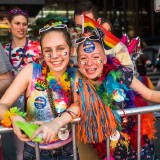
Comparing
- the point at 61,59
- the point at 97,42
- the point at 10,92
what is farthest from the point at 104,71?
the point at 10,92

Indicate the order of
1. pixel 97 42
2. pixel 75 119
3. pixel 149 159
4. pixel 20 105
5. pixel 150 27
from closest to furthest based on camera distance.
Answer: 1. pixel 75 119
2. pixel 97 42
3. pixel 149 159
4. pixel 20 105
5. pixel 150 27

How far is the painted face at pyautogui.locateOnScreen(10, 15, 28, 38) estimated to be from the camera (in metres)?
3.02

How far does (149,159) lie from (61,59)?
1025 mm

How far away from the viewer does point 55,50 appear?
6.31ft

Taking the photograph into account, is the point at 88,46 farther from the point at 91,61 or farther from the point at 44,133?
the point at 44,133

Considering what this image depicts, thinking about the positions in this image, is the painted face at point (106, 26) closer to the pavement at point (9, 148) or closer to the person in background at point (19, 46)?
the person in background at point (19, 46)

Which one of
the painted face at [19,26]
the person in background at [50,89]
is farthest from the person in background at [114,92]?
the painted face at [19,26]

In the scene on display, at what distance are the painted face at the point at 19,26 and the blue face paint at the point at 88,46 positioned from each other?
1.18 metres

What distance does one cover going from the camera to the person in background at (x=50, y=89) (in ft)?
6.29

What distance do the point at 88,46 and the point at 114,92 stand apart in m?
0.37

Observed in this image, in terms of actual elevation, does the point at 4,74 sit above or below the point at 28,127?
above

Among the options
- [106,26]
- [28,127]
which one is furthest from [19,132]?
[106,26]

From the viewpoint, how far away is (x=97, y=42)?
2074mm

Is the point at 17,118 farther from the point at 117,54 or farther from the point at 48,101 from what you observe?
the point at 117,54
